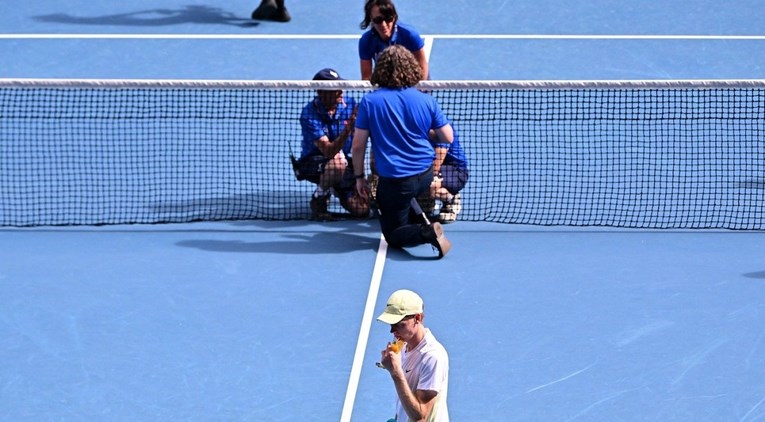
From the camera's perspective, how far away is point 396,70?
9.34 meters

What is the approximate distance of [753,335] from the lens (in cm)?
838

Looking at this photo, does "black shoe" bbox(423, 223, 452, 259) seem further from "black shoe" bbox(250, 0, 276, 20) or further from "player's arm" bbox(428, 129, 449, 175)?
"black shoe" bbox(250, 0, 276, 20)

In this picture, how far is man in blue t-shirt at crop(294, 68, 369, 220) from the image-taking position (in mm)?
10359

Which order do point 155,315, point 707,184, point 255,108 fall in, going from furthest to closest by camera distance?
point 255,108, point 707,184, point 155,315

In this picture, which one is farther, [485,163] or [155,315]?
[485,163]

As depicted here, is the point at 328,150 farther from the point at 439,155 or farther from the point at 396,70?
the point at 396,70

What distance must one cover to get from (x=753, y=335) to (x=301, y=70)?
6743 millimetres

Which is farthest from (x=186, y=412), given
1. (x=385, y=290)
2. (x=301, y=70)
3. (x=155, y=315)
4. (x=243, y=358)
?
(x=301, y=70)

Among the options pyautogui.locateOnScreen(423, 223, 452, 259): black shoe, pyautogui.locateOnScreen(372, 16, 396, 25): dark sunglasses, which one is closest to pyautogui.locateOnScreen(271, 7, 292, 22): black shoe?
pyautogui.locateOnScreen(372, 16, 396, 25): dark sunglasses

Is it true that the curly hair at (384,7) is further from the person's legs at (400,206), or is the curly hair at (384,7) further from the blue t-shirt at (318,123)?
the person's legs at (400,206)

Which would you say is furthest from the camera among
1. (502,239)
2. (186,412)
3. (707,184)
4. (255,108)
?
(255,108)

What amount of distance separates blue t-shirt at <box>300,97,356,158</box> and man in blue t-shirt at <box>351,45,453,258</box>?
2.73 feet

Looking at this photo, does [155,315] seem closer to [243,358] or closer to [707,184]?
[243,358]

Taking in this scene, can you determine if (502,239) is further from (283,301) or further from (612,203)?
(283,301)
